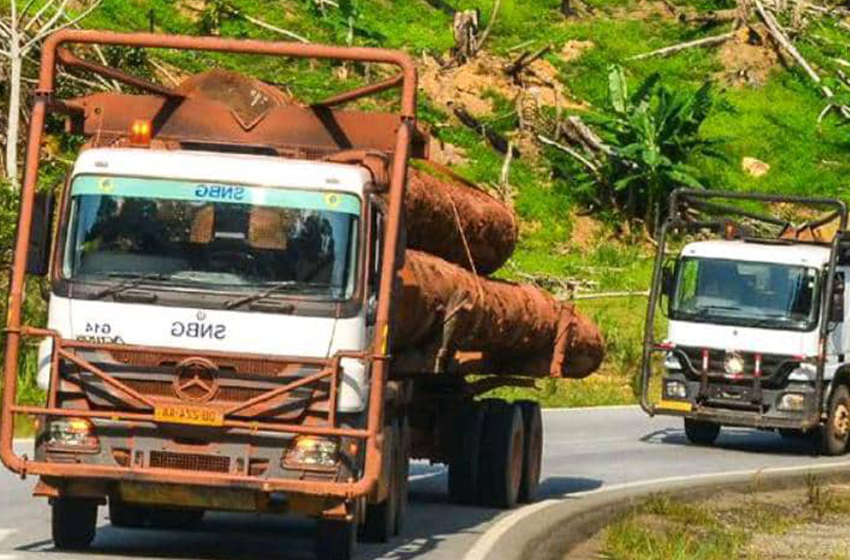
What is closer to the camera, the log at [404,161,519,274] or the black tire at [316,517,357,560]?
the black tire at [316,517,357,560]

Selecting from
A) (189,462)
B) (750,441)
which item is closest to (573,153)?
(750,441)

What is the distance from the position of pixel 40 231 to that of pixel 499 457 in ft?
23.9

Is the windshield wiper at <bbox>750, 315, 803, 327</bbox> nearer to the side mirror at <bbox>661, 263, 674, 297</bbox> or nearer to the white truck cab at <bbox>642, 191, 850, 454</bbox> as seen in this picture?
the white truck cab at <bbox>642, 191, 850, 454</bbox>

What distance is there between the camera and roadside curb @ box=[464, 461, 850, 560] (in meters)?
17.3

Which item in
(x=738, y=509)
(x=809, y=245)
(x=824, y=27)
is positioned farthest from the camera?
(x=824, y=27)

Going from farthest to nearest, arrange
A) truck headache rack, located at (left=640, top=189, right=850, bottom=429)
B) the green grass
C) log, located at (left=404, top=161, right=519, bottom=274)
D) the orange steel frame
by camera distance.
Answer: truck headache rack, located at (left=640, top=189, right=850, bottom=429)
log, located at (left=404, top=161, right=519, bottom=274)
the green grass
the orange steel frame

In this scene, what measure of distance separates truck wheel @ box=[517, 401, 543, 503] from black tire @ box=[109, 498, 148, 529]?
5.52 m

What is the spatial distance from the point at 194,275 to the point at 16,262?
112 cm

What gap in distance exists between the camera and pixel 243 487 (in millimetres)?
13867

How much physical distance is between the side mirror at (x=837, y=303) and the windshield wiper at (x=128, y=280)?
17.4 meters

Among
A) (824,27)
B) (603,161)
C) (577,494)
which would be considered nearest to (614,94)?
(603,161)

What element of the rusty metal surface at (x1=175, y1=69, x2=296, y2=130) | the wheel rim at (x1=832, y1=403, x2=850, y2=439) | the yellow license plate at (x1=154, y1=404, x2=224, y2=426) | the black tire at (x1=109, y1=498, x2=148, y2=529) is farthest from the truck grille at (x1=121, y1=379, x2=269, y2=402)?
the wheel rim at (x1=832, y1=403, x2=850, y2=439)

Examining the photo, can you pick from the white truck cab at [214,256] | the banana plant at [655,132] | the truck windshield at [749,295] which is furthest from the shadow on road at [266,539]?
the banana plant at [655,132]

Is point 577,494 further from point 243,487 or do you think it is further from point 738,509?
point 243,487
